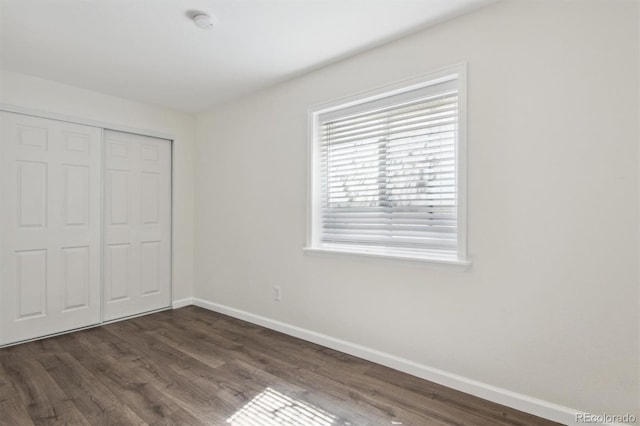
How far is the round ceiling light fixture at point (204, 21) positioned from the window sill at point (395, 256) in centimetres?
183

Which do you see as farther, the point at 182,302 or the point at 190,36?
the point at 182,302

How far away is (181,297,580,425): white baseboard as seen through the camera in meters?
1.77

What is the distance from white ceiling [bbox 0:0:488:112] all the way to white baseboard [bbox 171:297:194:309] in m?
2.45

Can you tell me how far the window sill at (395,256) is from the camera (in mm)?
2086

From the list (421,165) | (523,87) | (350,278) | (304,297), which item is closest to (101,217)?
(304,297)

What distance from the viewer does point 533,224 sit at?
6.04 feet

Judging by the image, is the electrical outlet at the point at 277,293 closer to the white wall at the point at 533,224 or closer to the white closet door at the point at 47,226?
the white wall at the point at 533,224

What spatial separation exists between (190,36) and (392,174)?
68.8 inches

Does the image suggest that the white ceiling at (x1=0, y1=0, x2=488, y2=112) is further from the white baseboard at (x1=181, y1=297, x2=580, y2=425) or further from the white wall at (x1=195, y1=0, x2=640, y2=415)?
the white baseboard at (x1=181, y1=297, x2=580, y2=425)

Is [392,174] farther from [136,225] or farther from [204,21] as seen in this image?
[136,225]

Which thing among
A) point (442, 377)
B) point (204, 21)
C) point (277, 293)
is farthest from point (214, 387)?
point (204, 21)

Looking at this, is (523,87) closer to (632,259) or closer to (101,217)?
(632,259)

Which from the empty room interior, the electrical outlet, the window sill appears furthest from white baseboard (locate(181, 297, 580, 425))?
the window sill

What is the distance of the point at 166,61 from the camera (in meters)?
2.68
